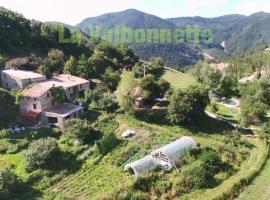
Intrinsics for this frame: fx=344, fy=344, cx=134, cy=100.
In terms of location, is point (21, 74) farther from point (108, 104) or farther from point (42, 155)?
point (42, 155)

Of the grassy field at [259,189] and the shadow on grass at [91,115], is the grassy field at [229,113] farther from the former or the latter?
the shadow on grass at [91,115]

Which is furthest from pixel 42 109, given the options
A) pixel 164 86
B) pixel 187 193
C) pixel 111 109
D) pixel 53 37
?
pixel 53 37

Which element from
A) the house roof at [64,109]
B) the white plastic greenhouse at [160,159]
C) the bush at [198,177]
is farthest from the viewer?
the house roof at [64,109]

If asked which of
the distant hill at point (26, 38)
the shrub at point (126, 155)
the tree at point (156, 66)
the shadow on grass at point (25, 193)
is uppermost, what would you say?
the distant hill at point (26, 38)

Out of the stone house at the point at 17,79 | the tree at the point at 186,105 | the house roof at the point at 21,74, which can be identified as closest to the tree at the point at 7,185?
the tree at the point at 186,105

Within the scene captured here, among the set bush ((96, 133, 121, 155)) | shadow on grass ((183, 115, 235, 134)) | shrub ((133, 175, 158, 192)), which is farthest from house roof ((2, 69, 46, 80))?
→ shrub ((133, 175, 158, 192))

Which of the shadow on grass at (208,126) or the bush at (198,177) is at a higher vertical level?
the shadow on grass at (208,126)

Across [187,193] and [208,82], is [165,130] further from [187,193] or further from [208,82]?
[208,82]
